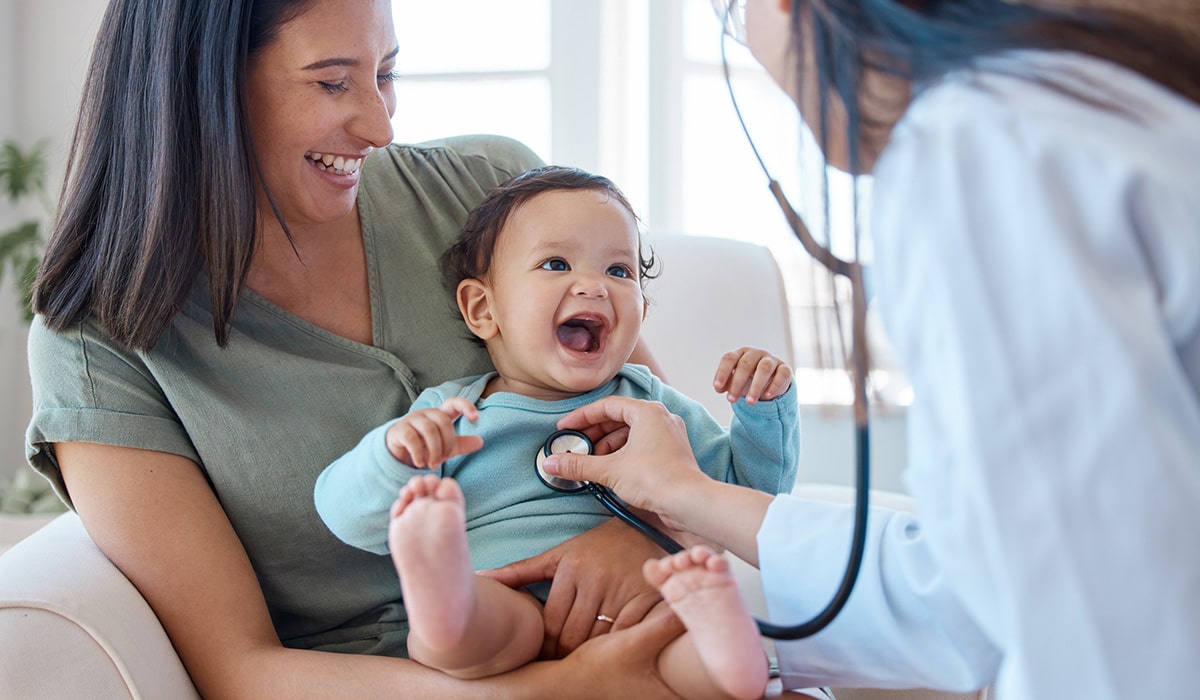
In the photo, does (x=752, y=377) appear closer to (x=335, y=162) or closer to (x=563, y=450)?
(x=563, y=450)

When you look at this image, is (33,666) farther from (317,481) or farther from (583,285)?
(583,285)

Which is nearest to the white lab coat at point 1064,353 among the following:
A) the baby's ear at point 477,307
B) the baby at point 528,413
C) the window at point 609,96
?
the baby at point 528,413

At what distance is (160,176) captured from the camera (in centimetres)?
124

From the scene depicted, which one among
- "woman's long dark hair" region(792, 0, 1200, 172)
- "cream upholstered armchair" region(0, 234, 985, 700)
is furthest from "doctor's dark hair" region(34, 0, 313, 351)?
"woman's long dark hair" region(792, 0, 1200, 172)

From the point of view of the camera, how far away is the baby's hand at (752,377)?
1305mm

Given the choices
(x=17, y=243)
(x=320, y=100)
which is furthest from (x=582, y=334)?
(x=17, y=243)

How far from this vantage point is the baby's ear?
4.66ft

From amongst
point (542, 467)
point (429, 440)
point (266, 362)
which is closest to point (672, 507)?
point (542, 467)

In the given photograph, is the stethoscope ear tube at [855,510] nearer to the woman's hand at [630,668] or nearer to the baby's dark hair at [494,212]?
the woman's hand at [630,668]

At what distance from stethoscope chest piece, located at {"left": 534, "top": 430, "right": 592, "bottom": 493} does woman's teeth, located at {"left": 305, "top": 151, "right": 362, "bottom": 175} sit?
1.45ft

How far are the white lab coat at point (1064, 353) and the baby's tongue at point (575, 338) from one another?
2.16 ft

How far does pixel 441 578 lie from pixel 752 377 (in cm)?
54

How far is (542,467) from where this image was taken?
1.27 metres

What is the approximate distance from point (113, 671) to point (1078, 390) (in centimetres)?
97
